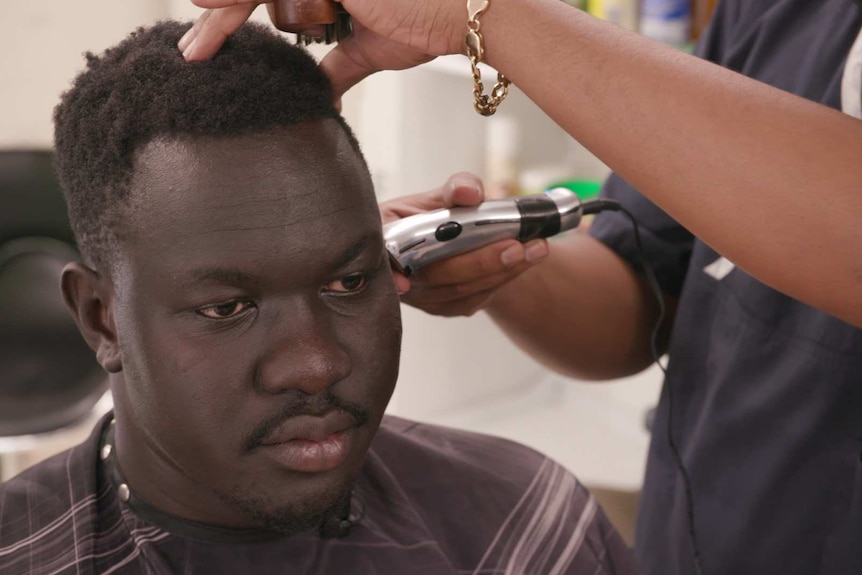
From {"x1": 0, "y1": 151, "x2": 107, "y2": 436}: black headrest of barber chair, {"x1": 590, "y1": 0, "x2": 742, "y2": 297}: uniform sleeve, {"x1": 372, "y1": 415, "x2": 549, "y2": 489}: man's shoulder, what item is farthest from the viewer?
{"x1": 0, "y1": 151, "x2": 107, "y2": 436}: black headrest of barber chair

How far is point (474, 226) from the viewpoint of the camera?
1.13m

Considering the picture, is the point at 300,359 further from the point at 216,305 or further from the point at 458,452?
the point at 458,452

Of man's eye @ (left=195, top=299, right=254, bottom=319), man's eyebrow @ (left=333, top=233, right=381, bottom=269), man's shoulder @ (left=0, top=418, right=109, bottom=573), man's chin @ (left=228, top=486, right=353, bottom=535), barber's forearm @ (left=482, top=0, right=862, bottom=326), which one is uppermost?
barber's forearm @ (left=482, top=0, right=862, bottom=326)

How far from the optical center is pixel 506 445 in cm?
130

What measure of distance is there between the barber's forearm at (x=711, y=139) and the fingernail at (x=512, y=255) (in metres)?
0.32

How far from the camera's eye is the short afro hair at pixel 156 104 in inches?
32.8

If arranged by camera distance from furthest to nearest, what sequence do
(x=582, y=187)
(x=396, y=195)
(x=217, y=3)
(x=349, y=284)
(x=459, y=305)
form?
(x=582, y=187)
(x=396, y=195)
(x=459, y=305)
(x=349, y=284)
(x=217, y=3)

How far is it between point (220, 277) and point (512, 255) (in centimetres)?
43

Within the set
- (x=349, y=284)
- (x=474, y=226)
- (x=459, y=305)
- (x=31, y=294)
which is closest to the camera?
(x=349, y=284)

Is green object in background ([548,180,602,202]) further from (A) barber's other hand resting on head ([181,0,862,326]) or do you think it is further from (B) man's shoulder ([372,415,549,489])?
(A) barber's other hand resting on head ([181,0,862,326])

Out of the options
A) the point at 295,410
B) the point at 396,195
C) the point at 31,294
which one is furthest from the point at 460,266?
the point at 396,195

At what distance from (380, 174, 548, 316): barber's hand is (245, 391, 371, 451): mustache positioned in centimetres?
25

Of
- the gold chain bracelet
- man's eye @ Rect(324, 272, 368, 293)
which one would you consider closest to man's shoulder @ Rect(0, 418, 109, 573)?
man's eye @ Rect(324, 272, 368, 293)

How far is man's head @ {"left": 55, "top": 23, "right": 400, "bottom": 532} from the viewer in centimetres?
82
